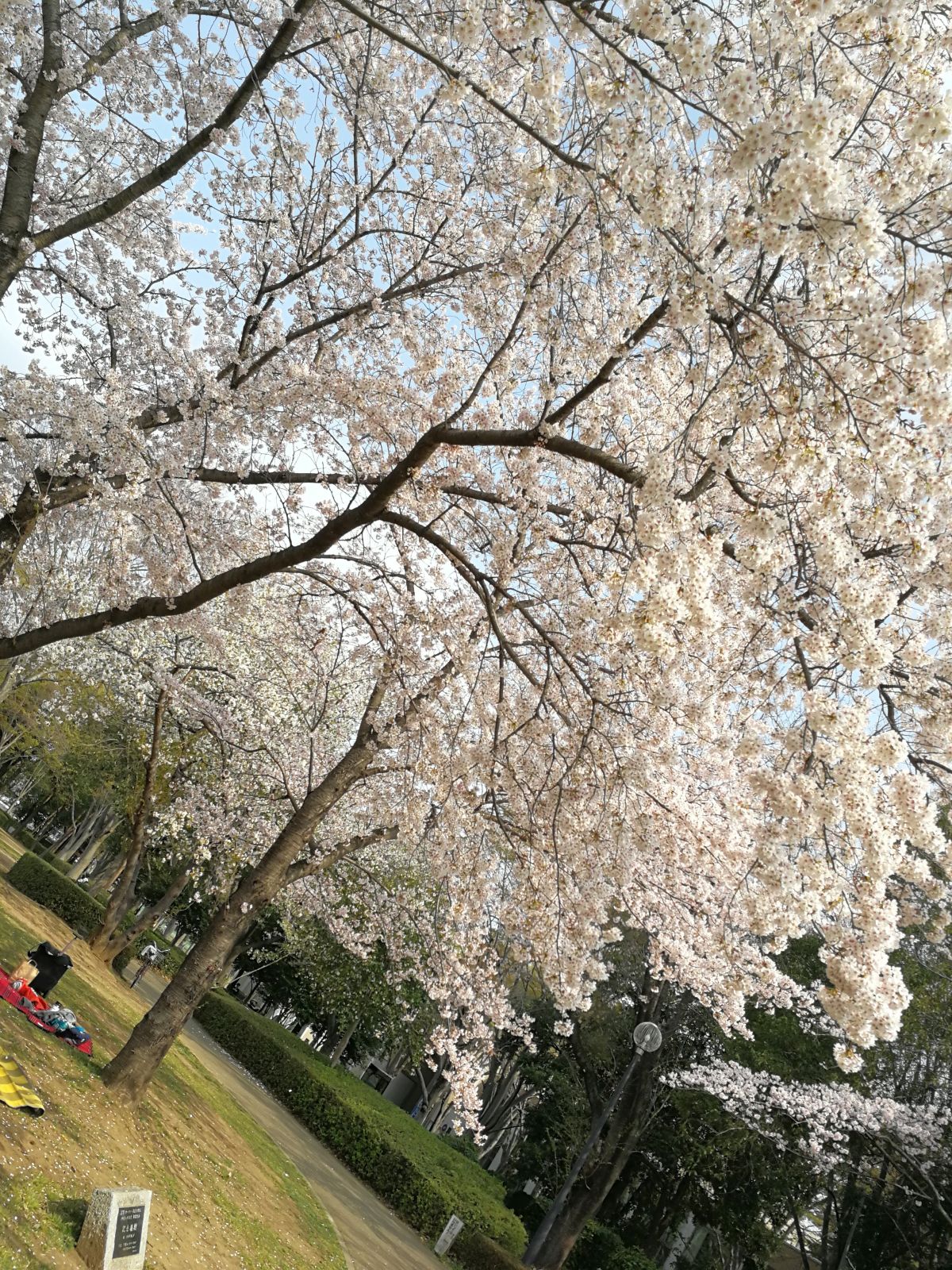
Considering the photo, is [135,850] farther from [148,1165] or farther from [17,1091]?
[17,1091]

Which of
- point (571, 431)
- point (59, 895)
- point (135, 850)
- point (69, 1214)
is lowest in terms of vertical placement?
point (69, 1214)

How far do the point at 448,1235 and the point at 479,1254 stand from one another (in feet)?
4.34

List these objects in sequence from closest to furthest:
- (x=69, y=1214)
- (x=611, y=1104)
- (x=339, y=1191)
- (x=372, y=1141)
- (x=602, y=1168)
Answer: (x=69, y=1214), (x=611, y=1104), (x=339, y=1191), (x=602, y=1168), (x=372, y=1141)

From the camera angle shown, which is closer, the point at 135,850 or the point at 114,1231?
the point at 114,1231

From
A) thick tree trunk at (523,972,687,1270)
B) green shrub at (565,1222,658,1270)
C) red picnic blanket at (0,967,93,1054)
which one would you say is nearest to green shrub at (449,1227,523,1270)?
thick tree trunk at (523,972,687,1270)

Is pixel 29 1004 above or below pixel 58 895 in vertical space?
below

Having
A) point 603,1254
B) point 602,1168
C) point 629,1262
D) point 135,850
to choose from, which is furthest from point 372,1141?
point 135,850

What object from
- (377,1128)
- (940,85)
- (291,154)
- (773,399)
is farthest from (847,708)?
(377,1128)

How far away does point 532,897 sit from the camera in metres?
6.09

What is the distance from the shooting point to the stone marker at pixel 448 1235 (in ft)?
44.4

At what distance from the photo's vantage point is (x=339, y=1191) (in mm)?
12781

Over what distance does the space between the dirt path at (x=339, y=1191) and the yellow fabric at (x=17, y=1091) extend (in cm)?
507

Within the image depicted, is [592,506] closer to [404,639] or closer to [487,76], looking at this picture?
[404,639]

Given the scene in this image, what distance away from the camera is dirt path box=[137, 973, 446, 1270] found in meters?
10.7
